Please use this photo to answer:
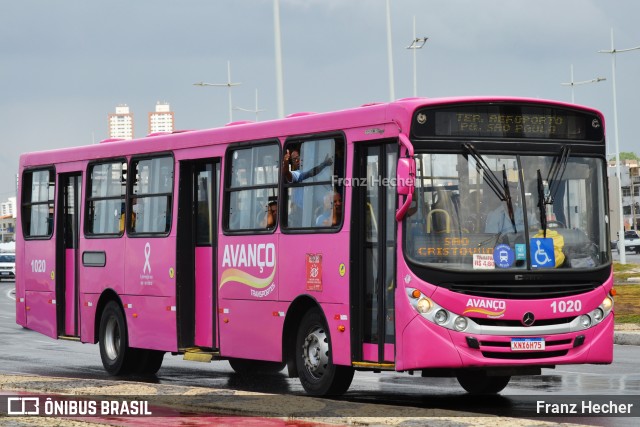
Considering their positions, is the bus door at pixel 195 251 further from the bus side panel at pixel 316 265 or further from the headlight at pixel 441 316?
the headlight at pixel 441 316

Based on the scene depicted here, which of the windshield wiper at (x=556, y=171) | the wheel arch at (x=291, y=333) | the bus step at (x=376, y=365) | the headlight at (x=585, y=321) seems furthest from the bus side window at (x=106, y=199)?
the headlight at (x=585, y=321)

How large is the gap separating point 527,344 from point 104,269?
27.0 feet

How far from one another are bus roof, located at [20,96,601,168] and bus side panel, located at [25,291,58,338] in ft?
6.80

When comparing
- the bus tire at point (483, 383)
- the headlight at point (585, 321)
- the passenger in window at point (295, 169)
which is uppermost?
the passenger in window at point (295, 169)

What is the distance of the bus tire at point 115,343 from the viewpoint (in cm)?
1985

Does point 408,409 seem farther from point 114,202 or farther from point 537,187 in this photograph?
point 114,202

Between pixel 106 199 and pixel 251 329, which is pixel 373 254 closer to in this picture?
pixel 251 329

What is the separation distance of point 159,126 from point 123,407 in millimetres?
163618

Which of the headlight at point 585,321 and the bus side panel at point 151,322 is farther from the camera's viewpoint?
the bus side panel at point 151,322

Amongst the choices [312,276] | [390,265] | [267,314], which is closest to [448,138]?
[390,265]

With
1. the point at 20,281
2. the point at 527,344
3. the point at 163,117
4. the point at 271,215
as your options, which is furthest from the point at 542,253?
the point at 163,117

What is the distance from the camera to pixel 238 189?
676 inches

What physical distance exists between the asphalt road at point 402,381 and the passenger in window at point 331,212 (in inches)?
75.2

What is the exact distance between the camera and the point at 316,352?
15523 millimetres
